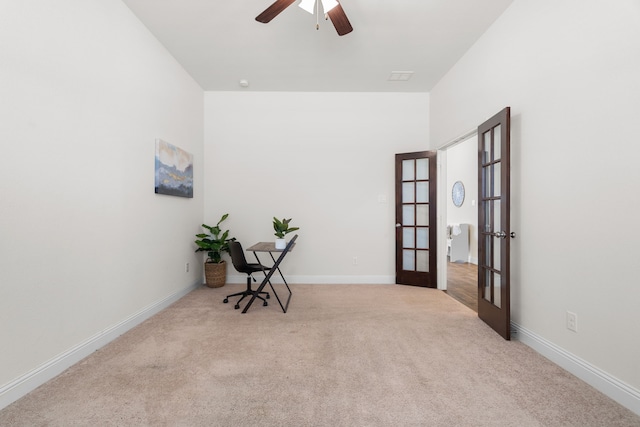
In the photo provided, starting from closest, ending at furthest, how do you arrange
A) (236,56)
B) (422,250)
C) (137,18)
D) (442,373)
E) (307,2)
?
1. (442,373)
2. (307,2)
3. (137,18)
4. (236,56)
5. (422,250)

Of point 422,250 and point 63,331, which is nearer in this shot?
point 63,331

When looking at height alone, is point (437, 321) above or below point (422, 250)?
below

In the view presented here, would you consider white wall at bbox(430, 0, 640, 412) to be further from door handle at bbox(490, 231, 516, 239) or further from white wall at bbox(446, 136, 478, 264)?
white wall at bbox(446, 136, 478, 264)

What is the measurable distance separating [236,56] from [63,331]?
3.16 m

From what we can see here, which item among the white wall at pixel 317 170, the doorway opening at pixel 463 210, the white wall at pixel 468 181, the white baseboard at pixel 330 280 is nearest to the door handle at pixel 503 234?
the white wall at pixel 317 170

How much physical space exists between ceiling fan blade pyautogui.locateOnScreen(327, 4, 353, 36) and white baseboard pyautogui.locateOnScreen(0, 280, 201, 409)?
10.4 ft

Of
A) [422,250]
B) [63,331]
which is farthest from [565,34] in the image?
[63,331]

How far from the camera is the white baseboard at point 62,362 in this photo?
5.17ft

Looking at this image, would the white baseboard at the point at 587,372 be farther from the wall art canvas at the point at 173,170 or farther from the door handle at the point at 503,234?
the wall art canvas at the point at 173,170

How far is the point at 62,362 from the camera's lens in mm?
1890

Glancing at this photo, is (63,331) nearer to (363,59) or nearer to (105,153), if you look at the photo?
(105,153)

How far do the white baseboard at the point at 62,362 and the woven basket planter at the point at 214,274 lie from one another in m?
1.07

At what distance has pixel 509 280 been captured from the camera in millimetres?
2346

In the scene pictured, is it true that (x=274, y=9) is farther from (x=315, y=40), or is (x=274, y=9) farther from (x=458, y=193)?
(x=458, y=193)
